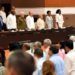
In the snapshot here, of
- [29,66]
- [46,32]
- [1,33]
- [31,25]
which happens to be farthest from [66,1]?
[29,66]

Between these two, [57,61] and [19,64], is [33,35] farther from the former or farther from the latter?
[19,64]

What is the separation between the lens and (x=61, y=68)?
535cm

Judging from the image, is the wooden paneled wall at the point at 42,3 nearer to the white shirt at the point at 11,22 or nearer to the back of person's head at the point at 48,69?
the white shirt at the point at 11,22

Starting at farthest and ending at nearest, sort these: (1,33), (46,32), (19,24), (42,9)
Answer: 1. (42,9)
2. (19,24)
3. (46,32)
4. (1,33)

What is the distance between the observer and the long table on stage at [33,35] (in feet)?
48.7

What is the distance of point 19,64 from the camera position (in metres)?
2.24

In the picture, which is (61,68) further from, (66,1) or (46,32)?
(66,1)

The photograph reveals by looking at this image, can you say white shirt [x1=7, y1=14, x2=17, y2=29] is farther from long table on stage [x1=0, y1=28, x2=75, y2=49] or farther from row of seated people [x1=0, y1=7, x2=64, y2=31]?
long table on stage [x1=0, y1=28, x2=75, y2=49]

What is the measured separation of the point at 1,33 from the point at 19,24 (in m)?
2.65

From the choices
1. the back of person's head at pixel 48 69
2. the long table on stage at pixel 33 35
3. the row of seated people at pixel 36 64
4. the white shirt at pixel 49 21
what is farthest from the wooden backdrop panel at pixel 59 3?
the back of person's head at pixel 48 69

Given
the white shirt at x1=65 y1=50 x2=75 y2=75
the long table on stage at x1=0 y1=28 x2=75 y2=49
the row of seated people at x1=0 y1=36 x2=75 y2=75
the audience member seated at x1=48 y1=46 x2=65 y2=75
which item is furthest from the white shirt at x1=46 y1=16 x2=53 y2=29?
the white shirt at x1=65 y1=50 x2=75 y2=75

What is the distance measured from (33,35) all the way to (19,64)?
1343 cm

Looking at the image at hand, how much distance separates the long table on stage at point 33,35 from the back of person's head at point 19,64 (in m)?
12.4

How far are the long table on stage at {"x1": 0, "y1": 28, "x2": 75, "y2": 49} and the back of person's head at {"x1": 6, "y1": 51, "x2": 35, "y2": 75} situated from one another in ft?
40.6
